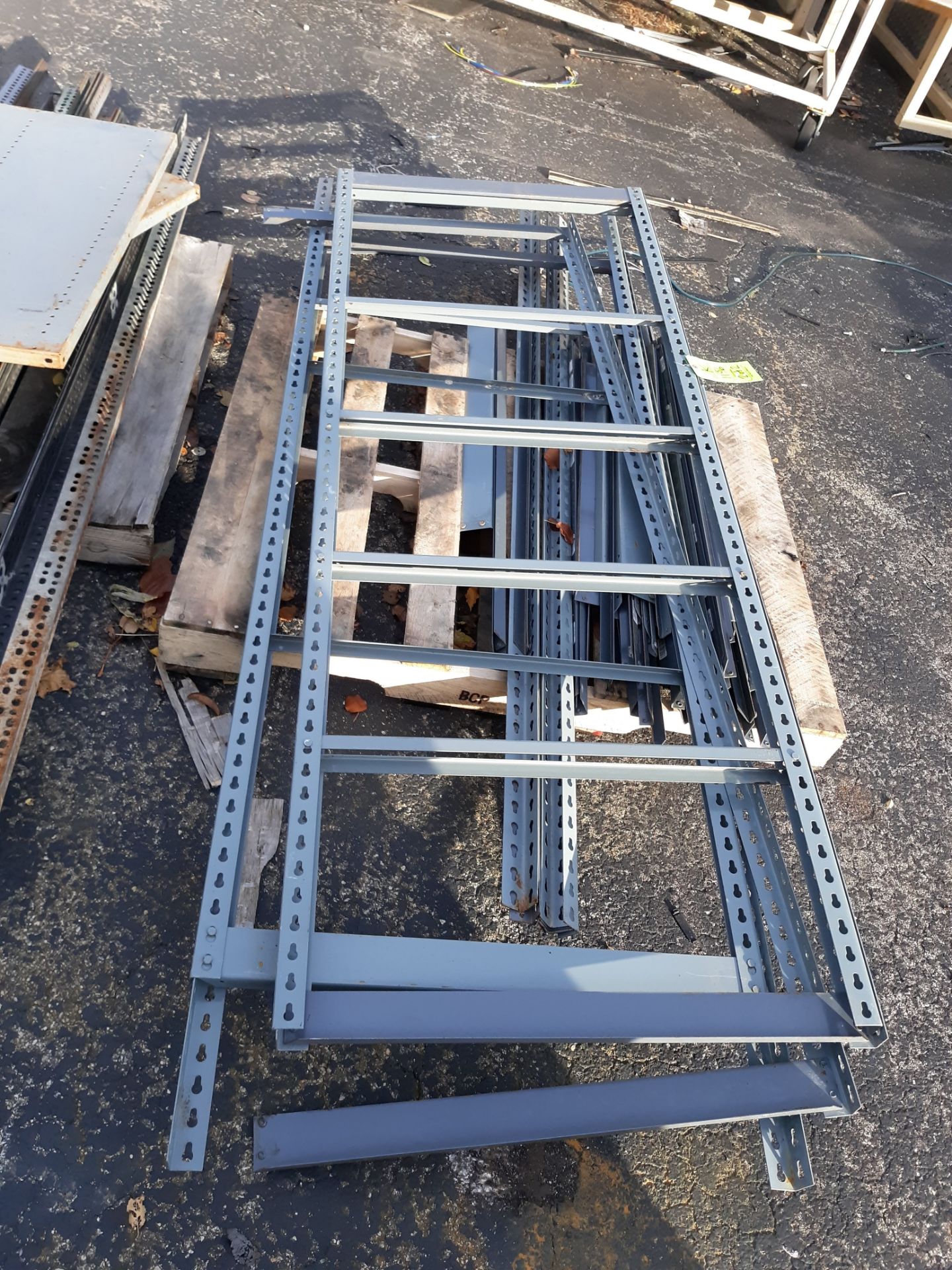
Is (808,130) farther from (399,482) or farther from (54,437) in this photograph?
(54,437)

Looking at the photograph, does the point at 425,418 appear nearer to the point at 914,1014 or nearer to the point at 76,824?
the point at 76,824

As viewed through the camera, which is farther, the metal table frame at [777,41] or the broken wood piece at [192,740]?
the metal table frame at [777,41]

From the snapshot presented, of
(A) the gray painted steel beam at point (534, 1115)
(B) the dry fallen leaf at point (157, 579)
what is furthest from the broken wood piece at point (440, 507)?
(A) the gray painted steel beam at point (534, 1115)

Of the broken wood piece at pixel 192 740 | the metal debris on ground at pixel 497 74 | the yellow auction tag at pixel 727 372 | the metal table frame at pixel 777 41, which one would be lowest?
the broken wood piece at pixel 192 740

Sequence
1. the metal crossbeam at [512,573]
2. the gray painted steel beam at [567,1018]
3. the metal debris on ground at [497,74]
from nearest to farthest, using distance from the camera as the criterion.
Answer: the gray painted steel beam at [567,1018] < the metal crossbeam at [512,573] < the metal debris on ground at [497,74]

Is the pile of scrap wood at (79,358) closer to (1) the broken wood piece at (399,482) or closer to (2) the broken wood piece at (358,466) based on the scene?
(2) the broken wood piece at (358,466)

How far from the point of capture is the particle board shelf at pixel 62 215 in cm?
215

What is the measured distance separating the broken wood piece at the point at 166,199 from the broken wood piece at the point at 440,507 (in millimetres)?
992

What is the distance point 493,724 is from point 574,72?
5.00 metres

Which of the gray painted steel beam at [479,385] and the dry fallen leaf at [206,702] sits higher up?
the gray painted steel beam at [479,385]

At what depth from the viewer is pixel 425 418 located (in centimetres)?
244

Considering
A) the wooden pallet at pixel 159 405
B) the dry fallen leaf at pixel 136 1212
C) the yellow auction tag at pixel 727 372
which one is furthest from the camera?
the yellow auction tag at pixel 727 372

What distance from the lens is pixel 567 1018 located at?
1.50 metres

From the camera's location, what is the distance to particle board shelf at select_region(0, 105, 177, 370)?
2.15 meters
